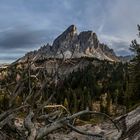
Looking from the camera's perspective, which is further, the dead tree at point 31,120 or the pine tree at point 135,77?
the pine tree at point 135,77

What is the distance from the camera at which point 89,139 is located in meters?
15.5

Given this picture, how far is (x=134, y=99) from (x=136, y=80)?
2757mm

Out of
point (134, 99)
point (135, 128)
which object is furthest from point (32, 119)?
point (134, 99)

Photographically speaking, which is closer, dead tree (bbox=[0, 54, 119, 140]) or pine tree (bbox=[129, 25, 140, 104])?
dead tree (bbox=[0, 54, 119, 140])

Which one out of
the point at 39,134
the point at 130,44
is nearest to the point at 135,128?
the point at 39,134

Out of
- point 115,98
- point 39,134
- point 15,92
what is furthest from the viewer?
point 115,98

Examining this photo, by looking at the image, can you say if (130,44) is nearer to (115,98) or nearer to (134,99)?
(134,99)

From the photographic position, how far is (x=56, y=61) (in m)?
9.80

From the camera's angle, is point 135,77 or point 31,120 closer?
point 31,120

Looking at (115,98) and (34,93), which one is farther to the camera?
(115,98)

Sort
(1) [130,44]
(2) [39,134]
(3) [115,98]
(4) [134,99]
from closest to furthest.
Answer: (2) [39,134] < (4) [134,99] < (1) [130,44] < (3) [115,98]

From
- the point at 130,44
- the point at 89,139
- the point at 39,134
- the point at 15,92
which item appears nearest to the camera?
the point at 39,134

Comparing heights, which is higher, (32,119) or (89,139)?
A: (32,119)

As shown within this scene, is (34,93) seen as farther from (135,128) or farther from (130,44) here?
(130,44)
